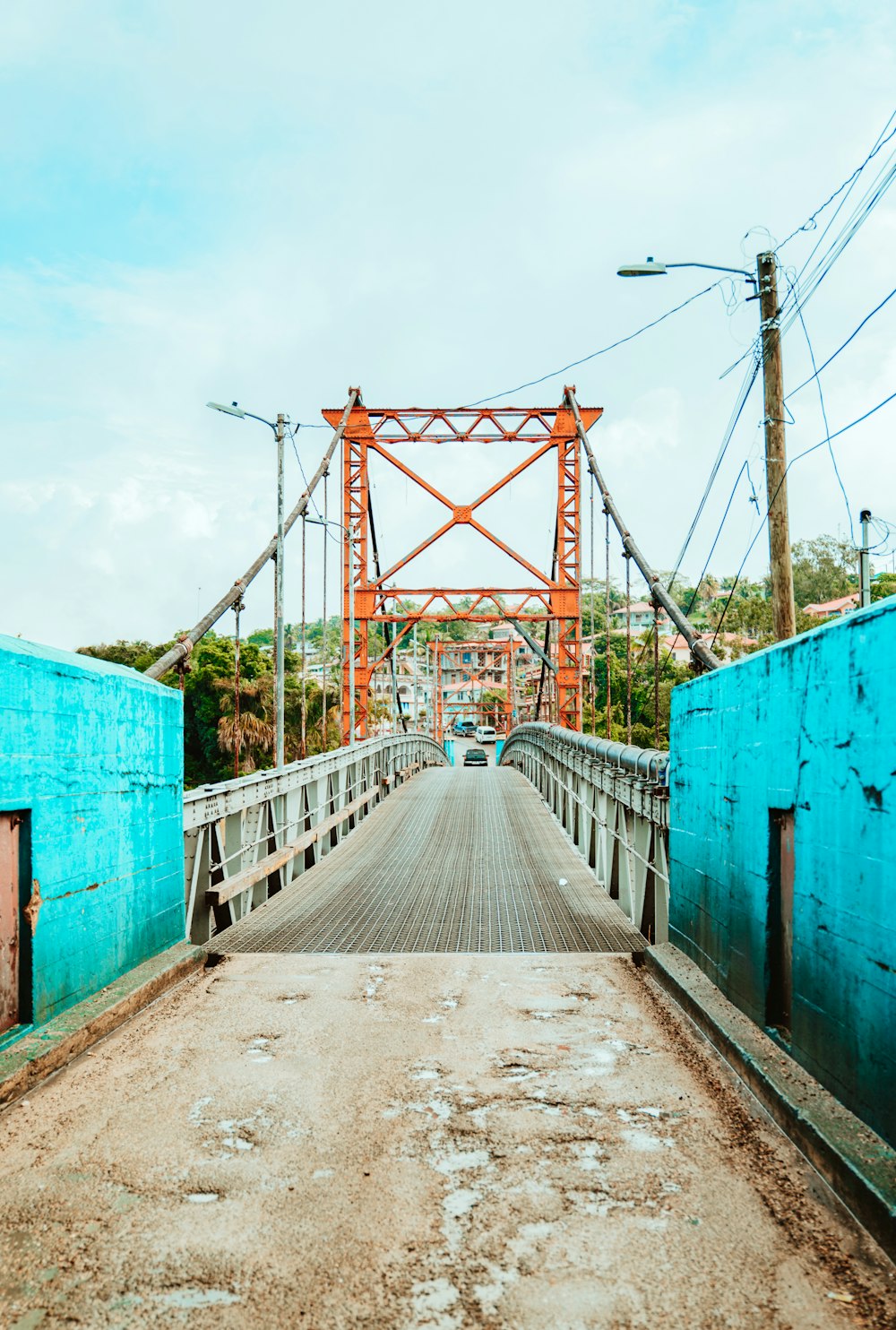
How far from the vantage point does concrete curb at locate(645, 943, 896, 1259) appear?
2.71 m

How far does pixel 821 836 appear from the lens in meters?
3.32

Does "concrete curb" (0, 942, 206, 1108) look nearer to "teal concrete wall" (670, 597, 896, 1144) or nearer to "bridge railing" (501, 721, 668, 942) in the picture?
"teal concrete wall" (670, 597, 896, 1144)

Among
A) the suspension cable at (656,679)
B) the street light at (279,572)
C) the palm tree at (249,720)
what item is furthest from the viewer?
the palm tree at (249,720)

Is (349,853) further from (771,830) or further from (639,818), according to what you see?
(771,830)

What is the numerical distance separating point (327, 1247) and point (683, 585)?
410 ft

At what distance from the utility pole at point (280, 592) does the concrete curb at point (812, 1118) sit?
10.1 meters

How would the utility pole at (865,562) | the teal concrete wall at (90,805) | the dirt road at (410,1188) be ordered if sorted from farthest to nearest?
the utility pole at (865,562) → the teal concrete wall at (90,805) → the dirt road at (410,1188)

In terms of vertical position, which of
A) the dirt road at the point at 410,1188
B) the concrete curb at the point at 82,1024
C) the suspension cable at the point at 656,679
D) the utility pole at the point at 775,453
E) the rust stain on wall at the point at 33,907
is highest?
the utility pole at the point at 775,453

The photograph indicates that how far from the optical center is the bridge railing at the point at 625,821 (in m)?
6.64

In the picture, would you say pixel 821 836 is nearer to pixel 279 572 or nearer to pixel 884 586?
pixel 279 572

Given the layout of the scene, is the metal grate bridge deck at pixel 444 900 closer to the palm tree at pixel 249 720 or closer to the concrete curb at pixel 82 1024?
the concrete curb at pixel 82 1024

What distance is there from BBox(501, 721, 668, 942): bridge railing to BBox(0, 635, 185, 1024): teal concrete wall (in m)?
2.76

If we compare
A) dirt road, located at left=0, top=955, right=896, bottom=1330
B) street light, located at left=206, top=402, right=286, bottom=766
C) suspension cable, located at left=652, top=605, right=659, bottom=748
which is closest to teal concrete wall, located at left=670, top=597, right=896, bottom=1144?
dirt road, located at left=0, top=955, right=896, bottom=1330

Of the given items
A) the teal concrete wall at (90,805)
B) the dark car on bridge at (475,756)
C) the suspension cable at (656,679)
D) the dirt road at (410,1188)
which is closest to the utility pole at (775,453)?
the suspension cable at (656,679)
